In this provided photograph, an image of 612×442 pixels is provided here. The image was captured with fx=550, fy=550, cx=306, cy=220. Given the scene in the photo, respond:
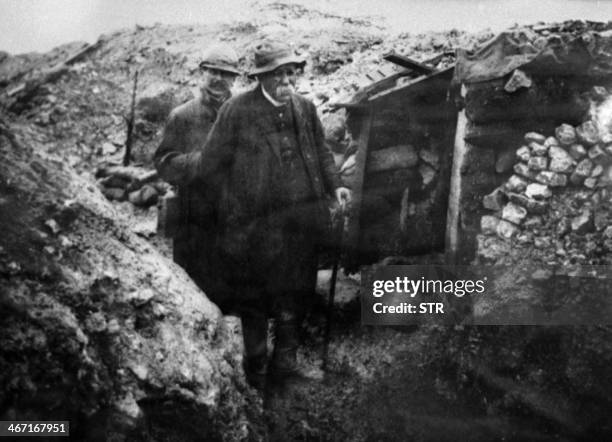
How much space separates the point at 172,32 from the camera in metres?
2.38

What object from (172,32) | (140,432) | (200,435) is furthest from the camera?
(172,32)

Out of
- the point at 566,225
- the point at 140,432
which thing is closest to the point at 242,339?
the point at 140,432

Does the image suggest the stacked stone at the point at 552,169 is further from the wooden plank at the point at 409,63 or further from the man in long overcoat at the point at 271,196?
the man in long overcoat at the point at 271,196

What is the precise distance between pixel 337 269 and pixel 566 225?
3.43ft

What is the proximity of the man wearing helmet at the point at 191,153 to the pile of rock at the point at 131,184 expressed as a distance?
54 millimetres

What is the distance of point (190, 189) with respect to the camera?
227 centimetres

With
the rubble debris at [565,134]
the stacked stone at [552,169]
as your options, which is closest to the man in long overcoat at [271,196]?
the stacked stone at [552,169]

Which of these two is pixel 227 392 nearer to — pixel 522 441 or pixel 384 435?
pixel 384 435

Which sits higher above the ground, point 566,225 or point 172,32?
point 172,32

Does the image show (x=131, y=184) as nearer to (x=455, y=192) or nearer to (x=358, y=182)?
(x=358, y=182)

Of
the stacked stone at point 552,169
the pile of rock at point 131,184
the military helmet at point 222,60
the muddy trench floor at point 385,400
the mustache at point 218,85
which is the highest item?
the military helmet at point 222,60

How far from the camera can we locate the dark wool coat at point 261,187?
7.38 feet

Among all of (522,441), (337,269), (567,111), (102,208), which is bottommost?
(522,441)

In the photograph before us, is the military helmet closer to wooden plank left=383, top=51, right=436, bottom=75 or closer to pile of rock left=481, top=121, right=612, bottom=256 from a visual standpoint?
wooden plank left=383, top=51, right=436, bottom=75
